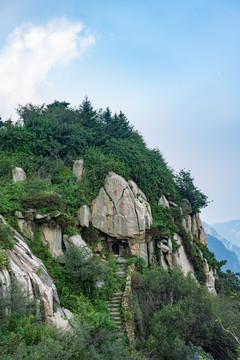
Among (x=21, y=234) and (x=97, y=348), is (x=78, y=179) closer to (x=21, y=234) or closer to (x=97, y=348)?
(x=21, y=234)

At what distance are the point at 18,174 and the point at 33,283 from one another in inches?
374

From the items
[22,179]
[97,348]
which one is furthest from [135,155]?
[97,348]

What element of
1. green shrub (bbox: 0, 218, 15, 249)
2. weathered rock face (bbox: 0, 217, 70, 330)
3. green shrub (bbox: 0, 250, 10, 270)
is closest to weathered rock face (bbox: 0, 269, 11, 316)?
weathered rock face (bbox: 0, 217, 70, 330)

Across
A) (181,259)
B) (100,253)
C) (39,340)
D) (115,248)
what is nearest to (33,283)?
(39,340)

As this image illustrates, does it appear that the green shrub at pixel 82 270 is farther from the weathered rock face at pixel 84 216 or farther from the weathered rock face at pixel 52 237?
the weathered rock face at pixel 84 216

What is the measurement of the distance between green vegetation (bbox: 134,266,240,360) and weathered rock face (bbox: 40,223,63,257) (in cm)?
542

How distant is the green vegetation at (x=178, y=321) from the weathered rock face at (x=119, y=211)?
430 centimetres

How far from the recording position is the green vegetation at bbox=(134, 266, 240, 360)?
13000mm

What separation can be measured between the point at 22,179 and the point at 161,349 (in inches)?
535

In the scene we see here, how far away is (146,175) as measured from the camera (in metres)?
24.7

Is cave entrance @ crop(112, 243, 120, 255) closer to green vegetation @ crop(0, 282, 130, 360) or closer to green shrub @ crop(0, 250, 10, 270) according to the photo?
green vegetation @ crop(0, 282, 130, 360)

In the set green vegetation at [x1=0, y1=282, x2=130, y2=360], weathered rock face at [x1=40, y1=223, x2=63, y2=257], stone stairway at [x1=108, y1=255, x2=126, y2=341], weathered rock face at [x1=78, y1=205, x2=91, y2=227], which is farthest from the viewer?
weathered rock face at [x1=78, y1=205, x2=91, y2=227]

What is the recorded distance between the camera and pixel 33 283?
11320mm

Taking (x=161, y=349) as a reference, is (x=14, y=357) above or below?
above
